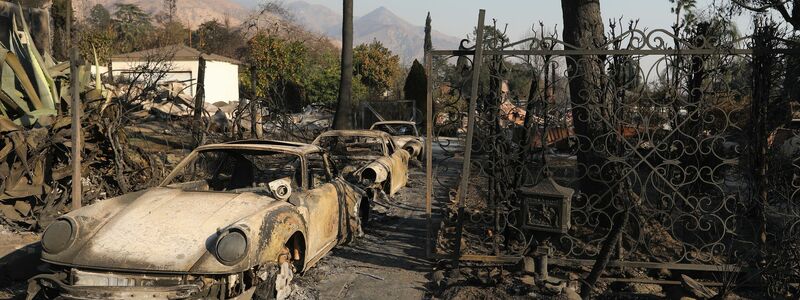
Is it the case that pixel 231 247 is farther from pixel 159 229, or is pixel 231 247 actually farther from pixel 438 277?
pixel 438 277

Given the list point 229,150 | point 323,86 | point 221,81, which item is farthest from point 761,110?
point 323,86

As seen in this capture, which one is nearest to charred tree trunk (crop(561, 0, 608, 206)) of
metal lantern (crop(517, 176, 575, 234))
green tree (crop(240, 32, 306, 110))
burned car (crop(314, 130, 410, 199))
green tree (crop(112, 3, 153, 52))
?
metal lantern (crop(517, 176, 575, 234))

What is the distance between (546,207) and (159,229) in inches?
132

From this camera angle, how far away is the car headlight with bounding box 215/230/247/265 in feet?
14.2

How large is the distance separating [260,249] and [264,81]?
30469 mm

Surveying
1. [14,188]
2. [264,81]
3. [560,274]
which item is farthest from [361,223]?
[264,81]

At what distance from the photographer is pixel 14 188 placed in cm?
768

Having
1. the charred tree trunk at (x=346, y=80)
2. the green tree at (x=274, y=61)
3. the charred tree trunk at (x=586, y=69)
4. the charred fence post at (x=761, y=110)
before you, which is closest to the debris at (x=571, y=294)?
the charred tree trunk at (x=586, y=69)

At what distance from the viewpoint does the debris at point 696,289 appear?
535 centimetres

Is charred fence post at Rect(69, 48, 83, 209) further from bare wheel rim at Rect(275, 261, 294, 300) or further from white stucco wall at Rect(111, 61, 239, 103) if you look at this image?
white stucco wall at Rect(111, 61, 239, 103)

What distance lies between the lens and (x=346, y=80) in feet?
60.7

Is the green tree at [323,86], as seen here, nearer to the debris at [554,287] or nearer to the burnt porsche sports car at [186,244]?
the burnt porsche sports car at [186,244]

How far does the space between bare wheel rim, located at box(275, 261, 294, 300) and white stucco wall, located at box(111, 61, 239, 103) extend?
25.4 metres

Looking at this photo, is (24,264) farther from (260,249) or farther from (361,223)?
(361,223)
